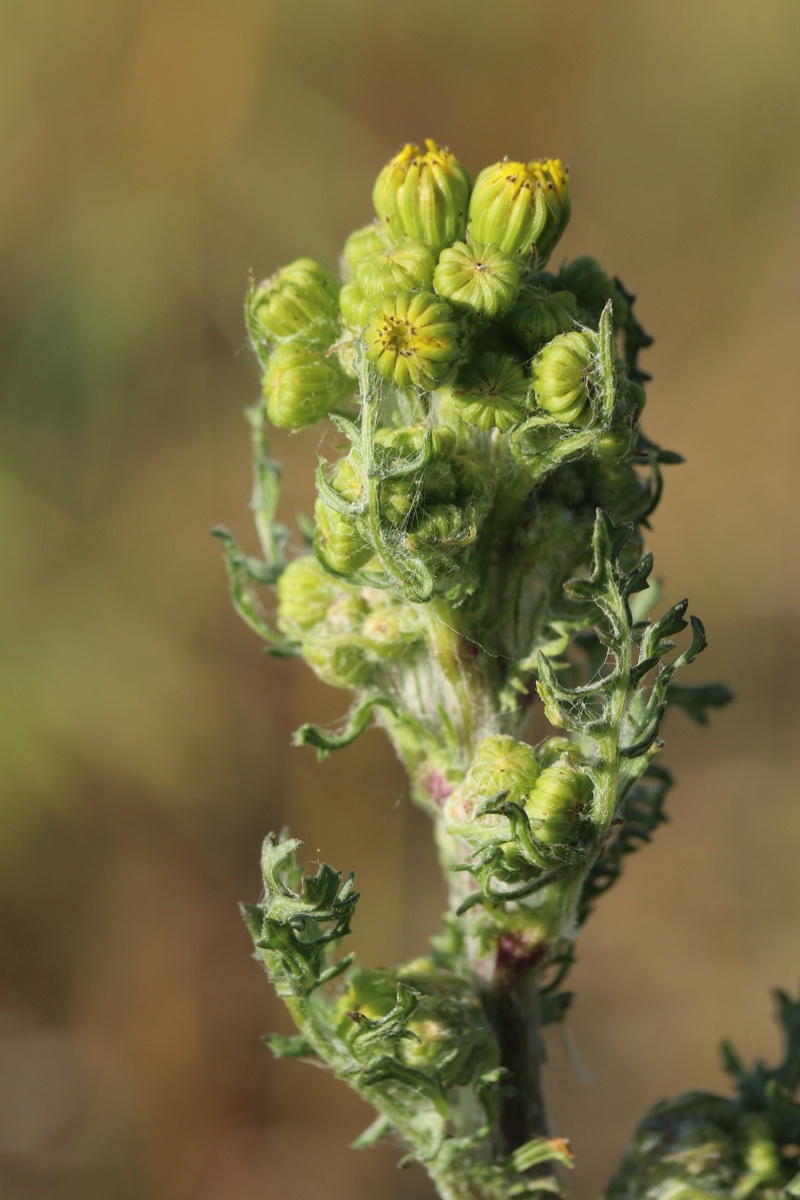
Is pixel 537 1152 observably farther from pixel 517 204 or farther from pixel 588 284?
pixel 517 204

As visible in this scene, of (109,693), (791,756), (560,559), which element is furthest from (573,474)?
(791,756)

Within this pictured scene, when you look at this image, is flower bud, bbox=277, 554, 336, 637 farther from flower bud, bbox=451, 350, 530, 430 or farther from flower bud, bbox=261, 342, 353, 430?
flower bud, bbox=451, 350, 530, 430

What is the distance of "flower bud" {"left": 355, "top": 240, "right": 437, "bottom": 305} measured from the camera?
2.86 metres

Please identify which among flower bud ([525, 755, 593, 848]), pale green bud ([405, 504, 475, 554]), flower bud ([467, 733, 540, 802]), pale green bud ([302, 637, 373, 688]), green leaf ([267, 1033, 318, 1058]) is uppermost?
pale green bud ([405, 504, 475, 554])

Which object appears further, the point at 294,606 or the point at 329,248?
the point at 329,248

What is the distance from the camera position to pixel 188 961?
9.42 meters

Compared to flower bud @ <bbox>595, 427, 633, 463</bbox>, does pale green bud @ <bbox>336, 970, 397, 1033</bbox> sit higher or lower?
lower

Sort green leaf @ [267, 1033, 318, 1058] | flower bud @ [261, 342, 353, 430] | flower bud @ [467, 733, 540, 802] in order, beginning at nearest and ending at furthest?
1. flower bud @ [467, 733, 540, 802]
2. flower bud @ [261, 342, 353, 430]
3. green leaf @ [267, 1033, 318, 1058]

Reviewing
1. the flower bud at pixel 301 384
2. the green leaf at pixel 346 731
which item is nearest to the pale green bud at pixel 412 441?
the flower bud at pixel 301 384

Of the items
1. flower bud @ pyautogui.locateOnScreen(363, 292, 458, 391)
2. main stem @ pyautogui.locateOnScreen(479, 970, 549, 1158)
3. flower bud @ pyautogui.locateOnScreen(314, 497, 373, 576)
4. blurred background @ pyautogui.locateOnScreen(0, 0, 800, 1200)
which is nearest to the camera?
flower bud @ pyautogui.locateOnScreen(363, 292, 458, 391)

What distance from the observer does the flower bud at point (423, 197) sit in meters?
2.97

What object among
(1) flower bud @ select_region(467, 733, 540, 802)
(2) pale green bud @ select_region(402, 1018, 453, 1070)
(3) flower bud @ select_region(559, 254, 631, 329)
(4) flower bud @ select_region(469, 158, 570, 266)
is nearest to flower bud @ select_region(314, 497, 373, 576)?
(1) flower bud @ select_region(467, 733, 540, 802)

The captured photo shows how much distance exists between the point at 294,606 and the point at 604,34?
9.26m

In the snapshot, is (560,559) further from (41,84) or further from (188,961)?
(41,84)
